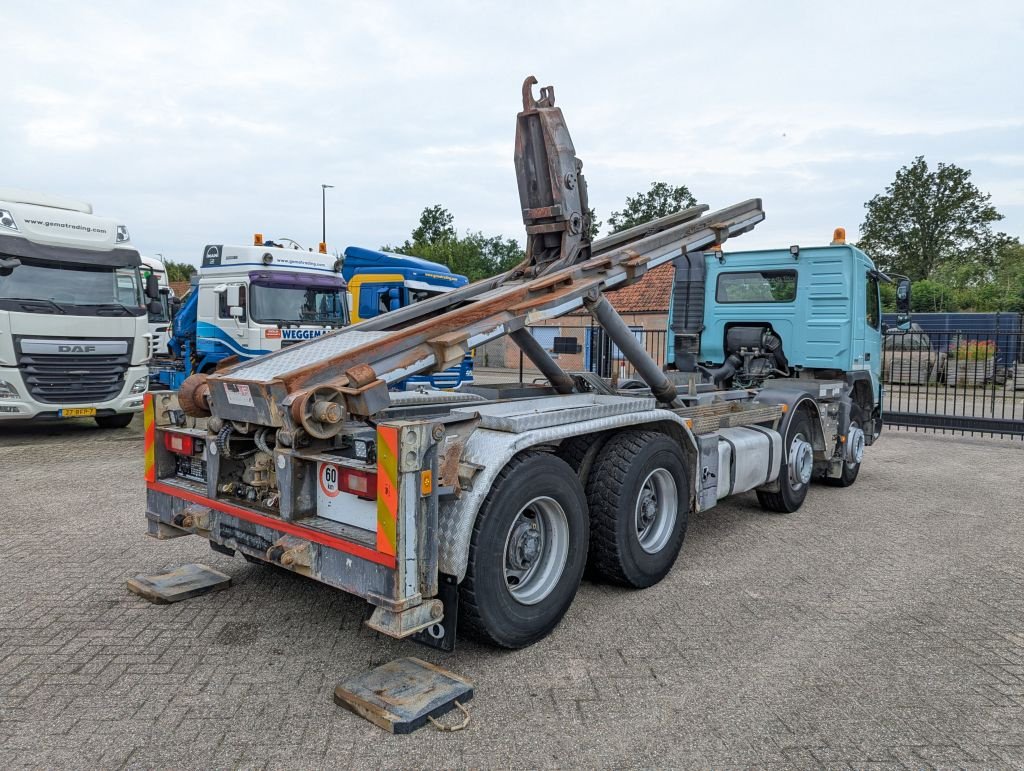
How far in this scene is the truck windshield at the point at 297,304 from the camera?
39.5ft

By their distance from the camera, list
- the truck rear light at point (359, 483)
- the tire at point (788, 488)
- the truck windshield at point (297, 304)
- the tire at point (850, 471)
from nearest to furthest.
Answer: the truck rear light at point (359, 483) < the tire at point (788, 488) < the tire at point (850, 471) < the truck windshield at point (297, 304)

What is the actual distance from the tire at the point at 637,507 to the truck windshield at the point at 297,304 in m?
8.83

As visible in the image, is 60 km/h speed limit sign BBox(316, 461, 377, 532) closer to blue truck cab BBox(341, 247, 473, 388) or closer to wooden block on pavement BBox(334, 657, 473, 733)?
wooden block on pavement BBox(334, 657, 473, 733)

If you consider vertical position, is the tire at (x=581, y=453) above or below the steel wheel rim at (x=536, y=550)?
above

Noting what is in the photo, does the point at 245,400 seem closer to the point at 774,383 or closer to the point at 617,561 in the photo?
the point at 617,561

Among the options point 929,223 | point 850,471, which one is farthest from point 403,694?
point 929,223

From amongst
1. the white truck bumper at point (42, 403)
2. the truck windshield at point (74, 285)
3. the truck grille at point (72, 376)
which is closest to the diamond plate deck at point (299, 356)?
the white truck bumper at point (42, 403)

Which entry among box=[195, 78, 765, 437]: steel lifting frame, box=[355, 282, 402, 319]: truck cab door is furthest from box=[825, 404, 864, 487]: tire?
box=[355, 282, 402, 319]: truck cab door

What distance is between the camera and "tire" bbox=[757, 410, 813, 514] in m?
6.84

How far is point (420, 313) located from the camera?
476cm

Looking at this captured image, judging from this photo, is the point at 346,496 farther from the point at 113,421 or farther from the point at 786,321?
the point at 113,421

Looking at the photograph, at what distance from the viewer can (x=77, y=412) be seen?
10688 millimetres

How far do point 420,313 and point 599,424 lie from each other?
1.39 m

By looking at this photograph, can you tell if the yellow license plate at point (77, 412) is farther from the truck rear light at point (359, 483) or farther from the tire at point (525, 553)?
the tire at point (525, 553)
